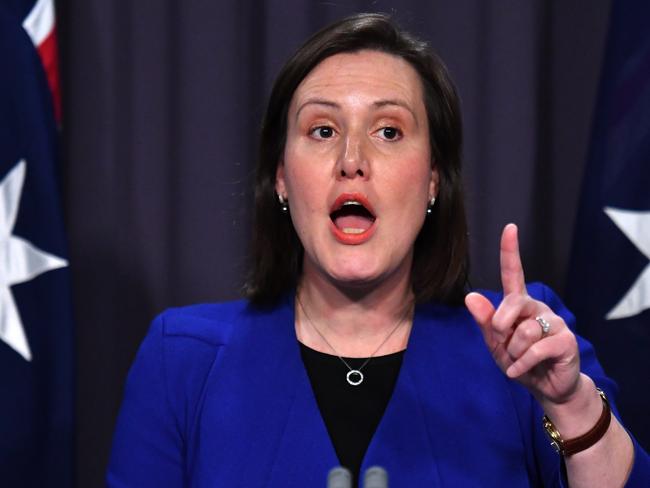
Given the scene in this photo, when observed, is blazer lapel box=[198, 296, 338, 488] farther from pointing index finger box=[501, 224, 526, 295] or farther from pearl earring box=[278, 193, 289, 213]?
pointing index finger box=[501, 224, 526, 295]

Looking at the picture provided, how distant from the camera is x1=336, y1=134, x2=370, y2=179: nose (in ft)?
4.29

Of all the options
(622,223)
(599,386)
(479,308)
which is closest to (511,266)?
A: (479,308)

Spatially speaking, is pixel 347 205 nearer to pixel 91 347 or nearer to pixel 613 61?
pixel 613 61

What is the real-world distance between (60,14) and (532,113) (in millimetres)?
1020

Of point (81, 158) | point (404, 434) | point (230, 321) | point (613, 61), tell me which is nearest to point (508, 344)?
point (404, 434)

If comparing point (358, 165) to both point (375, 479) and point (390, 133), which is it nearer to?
point (390, 133)

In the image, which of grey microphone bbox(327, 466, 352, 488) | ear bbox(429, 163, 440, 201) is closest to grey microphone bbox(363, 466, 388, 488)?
grey microphone bbox(327, 466, 352, 488)

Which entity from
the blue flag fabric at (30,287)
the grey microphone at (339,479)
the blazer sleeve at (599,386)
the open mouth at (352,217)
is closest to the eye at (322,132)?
the open mouth at (352,217)

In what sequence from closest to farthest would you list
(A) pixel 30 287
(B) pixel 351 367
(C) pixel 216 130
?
(B) pixel 351 367 → (A) pixel 30 287 → (C) pixel 216 130

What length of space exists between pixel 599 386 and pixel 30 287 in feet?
3.41

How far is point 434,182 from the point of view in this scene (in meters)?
1.47

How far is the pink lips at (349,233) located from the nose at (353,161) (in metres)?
0.03

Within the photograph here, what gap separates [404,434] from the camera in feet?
4.19

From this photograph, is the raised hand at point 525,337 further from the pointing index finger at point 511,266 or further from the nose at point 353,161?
the nose at point 353,161
